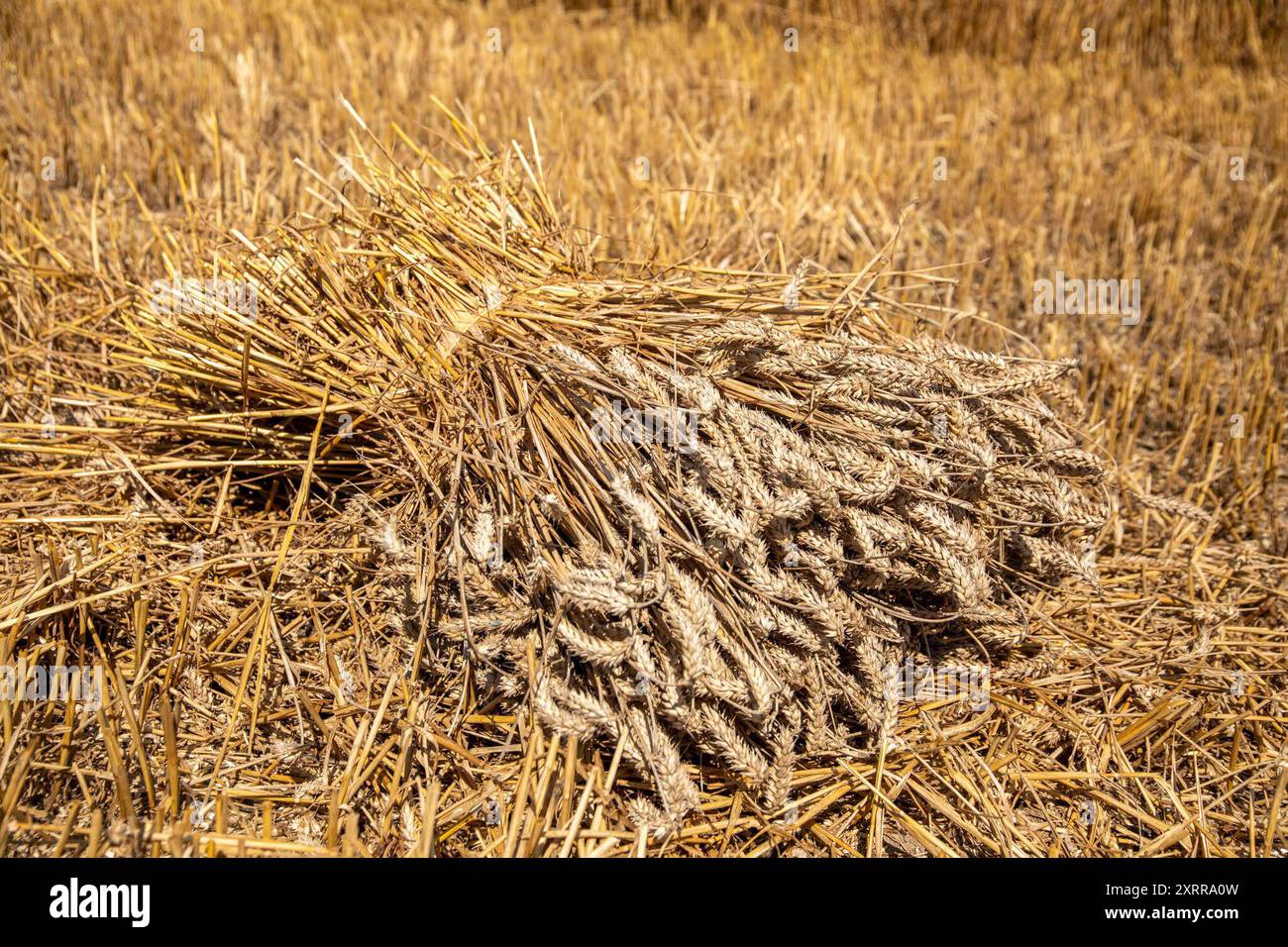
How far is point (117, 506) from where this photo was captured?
2486 mm

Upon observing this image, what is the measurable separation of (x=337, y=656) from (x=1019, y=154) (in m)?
3.84

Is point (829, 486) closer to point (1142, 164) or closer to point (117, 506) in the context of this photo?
point (117, 506)

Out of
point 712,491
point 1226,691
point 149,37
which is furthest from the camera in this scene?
point 149,37

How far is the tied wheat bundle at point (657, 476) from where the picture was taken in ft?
6.32

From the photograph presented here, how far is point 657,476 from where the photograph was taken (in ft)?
6.57

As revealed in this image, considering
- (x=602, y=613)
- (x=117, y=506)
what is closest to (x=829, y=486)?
(x=602, y=613)

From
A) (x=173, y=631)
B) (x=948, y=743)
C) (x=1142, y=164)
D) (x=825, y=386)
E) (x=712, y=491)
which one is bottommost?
(x=948, y=743)

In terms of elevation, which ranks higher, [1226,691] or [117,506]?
[117,506]

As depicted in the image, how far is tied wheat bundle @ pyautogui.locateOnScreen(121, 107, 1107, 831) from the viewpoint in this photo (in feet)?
6.32

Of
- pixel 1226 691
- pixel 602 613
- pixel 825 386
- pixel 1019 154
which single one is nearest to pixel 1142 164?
pixel 1019 154

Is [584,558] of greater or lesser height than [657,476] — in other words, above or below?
below

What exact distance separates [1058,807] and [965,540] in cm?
65

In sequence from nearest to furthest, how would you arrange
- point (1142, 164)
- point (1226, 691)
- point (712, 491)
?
point (712, 491) < point (1226, 691) < point (1142, 164)

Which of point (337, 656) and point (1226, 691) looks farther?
point (1226, 691)
